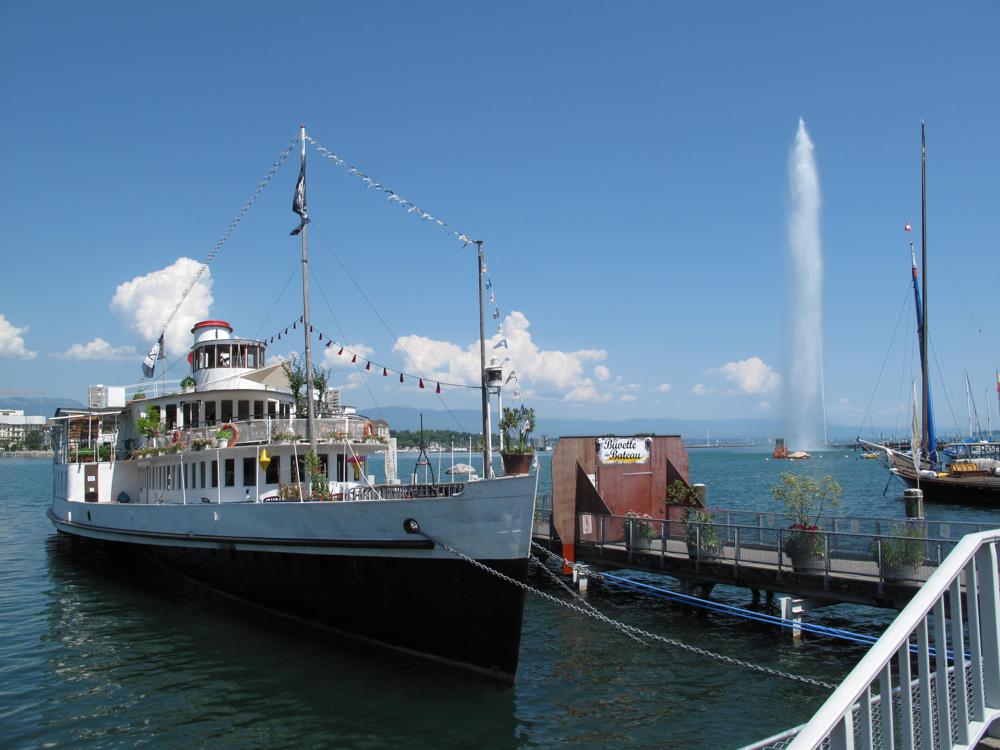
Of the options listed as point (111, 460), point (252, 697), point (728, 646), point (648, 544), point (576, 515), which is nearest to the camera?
point (252, 697)

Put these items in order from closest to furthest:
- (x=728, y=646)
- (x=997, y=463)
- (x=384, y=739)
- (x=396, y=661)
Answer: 1. (x=384, y=739)
2. (x=396, y=661)
3. (x=728, y=646)
4. (x=997, y=463)

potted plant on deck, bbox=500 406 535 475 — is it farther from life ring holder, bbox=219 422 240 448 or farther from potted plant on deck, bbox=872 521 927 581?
Answer: life ring holder, bbox=219 422 240 448

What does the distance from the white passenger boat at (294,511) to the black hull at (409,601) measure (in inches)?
1.2

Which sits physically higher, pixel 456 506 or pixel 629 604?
pixel 456 506

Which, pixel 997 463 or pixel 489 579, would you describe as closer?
pixel 489 579

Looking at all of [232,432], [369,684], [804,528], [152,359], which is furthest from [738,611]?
[152,359]

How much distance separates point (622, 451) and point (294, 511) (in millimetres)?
11282

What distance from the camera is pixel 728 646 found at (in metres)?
16.8

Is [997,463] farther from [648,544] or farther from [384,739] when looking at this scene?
[384,739]

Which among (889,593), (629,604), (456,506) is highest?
(456,506)

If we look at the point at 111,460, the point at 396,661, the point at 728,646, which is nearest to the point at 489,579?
the point at 396,661

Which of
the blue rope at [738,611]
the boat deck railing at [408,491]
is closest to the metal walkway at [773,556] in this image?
the blue rope at [738,611]

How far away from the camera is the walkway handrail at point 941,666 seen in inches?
156

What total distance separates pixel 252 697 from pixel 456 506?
202 inches
